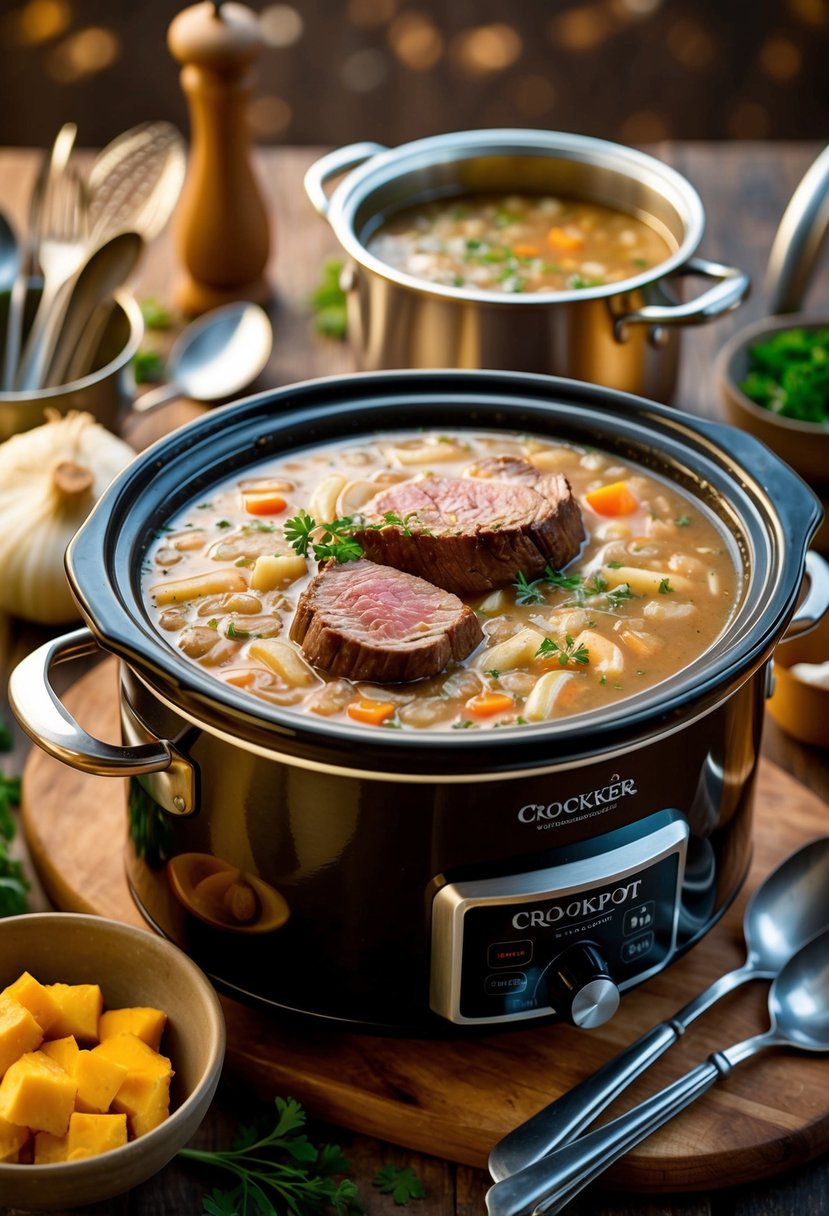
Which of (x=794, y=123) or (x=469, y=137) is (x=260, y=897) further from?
(x=794, y=123)

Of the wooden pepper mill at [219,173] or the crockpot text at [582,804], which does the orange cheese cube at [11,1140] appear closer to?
the crockpot text at [582,804]

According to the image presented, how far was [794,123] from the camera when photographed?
817 cm

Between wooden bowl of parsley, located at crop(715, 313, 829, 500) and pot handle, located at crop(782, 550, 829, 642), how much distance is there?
1004mm

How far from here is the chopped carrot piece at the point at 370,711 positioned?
88.2 inches

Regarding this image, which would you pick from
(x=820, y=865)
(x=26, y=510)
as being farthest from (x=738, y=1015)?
(x=26, y=510)

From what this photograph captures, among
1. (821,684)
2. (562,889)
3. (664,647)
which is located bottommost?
(821,684)

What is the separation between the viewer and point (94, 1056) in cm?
213

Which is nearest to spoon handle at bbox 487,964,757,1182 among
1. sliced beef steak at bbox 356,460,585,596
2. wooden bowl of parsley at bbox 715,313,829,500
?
sliced beef steak at bbox 356,460,585,596

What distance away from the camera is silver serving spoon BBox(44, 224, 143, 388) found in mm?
3752

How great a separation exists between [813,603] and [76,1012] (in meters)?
1.38

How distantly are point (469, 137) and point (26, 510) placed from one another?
1733 mm

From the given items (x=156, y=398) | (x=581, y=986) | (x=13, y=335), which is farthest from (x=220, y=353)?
(x=581, y=986)

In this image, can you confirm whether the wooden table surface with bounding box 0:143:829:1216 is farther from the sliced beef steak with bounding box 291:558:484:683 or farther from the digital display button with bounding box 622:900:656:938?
the sliced beef steak with bounding box 291:558:484:683

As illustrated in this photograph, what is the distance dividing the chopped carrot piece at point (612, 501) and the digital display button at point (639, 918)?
2.51 ft
